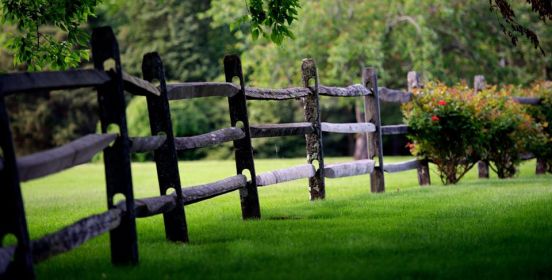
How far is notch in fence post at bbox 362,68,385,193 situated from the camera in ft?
43.4

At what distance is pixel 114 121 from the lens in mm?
6062

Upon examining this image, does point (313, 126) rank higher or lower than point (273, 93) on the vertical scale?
lower

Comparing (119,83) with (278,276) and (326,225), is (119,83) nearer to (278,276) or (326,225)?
(278,276)

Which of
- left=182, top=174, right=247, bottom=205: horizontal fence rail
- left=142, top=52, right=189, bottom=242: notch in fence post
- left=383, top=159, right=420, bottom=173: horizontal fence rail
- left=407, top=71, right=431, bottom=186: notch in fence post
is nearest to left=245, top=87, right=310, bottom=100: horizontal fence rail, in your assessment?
left=182, top=174, right=247, bottom=205: horizontal fence rail

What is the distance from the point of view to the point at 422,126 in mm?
14125

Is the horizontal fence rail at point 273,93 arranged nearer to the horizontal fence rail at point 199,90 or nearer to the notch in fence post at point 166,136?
the horizontal fence rail at point 199,90

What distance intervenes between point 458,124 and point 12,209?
10.6 meters

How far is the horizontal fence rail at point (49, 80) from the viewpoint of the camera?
15.6 ft

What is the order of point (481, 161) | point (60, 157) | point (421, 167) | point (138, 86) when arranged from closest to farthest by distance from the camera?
point (60, 157)
point (138, 86)
point (421, 167)
point (481, 161)

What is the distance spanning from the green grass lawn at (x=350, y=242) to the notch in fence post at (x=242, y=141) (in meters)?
0.24

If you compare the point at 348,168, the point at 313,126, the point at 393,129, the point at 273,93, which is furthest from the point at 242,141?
the point at 393,129

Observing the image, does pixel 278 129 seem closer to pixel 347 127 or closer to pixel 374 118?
pixel 347 127

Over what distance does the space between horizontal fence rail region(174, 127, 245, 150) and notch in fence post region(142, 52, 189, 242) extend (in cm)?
30

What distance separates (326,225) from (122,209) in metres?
2.77
